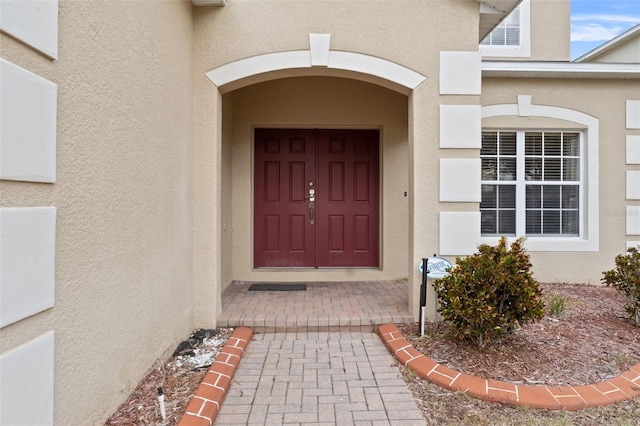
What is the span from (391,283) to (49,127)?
4.61 meters

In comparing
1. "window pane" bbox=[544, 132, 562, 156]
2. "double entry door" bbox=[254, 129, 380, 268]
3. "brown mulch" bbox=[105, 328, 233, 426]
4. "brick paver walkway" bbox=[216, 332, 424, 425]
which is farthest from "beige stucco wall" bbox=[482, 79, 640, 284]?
"brown mulch" bbox=[105, 328, 233, 426]

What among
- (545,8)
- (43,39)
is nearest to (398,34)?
(43,39)

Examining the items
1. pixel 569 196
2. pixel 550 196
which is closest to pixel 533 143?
pixel 550 196

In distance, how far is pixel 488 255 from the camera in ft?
10.3

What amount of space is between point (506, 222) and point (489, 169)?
863 mm

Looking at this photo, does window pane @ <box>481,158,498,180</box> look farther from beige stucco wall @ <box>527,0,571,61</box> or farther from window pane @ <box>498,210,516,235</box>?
beige stucco wall @ <box>527,0,571,61</box>

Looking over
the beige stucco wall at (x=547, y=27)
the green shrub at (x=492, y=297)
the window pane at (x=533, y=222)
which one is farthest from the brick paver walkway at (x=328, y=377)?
the beige stucco wall at (x=547, y=27)

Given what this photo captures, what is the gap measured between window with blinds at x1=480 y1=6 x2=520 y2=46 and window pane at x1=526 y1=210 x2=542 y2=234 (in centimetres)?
408

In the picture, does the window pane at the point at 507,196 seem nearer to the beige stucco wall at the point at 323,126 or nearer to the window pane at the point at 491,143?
the window pane at the point at 491,143

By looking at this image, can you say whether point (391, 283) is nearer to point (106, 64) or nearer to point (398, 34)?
point (398, 34)

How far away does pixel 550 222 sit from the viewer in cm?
571

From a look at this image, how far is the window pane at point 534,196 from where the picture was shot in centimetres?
566

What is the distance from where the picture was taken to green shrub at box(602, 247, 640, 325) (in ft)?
11.7

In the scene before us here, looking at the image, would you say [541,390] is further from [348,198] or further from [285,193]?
[285,193]
